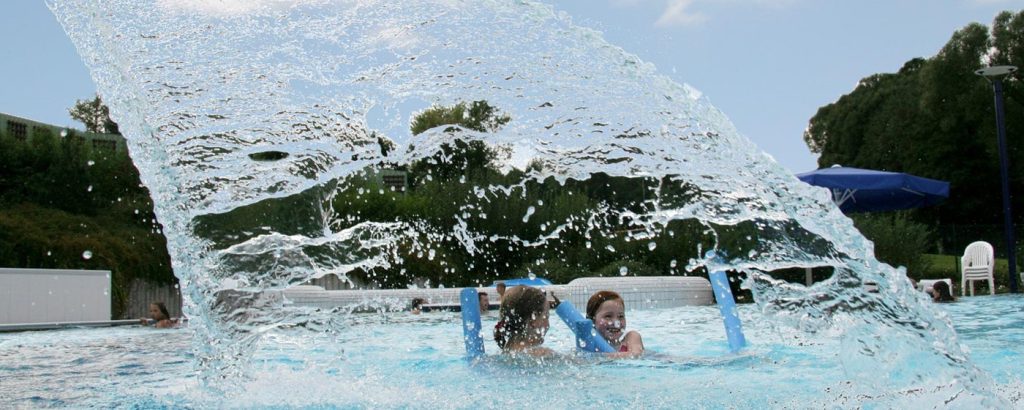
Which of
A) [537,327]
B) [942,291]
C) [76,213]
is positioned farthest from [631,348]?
[76,213]

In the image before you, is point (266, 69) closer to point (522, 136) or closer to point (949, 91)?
point (522, 136)

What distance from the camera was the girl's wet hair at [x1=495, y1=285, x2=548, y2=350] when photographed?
15.8 feet

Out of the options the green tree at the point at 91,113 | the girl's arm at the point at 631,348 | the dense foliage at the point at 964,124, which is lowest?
the girl's arm at the point at 631,348

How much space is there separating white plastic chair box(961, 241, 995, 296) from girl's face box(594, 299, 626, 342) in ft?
39.3

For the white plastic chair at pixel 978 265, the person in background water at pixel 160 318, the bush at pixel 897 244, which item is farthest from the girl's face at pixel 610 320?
A: the bush at pixel 897 244

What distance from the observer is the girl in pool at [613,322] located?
5.30 m

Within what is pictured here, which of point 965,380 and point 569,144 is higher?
point 569,144

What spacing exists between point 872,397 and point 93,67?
3.99 metres

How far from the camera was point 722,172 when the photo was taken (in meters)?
4.30

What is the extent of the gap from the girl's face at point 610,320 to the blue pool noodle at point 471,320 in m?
0.68

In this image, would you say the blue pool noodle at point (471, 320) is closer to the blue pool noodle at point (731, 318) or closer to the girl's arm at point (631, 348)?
the girl's arm at point (631, 348)

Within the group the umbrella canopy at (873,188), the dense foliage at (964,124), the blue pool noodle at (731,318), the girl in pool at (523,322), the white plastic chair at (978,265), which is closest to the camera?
the girl in pool at (523,322)

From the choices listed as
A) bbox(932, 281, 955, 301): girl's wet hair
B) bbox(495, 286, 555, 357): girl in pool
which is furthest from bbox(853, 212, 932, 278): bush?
bbox(495, 286, 555, 357): girl in pool

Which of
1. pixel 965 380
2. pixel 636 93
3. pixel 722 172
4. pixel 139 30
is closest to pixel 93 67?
pixel 139 30
